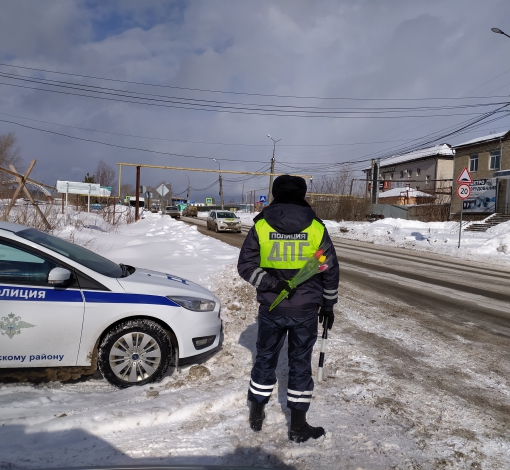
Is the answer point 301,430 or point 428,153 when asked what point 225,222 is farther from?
point 428,153

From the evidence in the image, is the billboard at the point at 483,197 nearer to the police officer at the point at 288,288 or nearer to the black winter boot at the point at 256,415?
Result: the police officer at the point at 288,288

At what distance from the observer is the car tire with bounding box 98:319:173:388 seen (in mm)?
3674

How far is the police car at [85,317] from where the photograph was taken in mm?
3482

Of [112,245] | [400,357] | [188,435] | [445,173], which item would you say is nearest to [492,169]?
[445,173]

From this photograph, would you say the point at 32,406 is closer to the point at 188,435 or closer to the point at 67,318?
the point at 67,318

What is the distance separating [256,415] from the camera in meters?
3.00

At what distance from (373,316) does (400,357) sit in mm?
1850

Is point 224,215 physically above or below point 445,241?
above

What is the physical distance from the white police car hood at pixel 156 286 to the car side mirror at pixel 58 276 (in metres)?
0.49

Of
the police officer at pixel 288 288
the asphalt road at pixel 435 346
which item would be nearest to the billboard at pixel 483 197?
the asphalt road at pixel 435 346

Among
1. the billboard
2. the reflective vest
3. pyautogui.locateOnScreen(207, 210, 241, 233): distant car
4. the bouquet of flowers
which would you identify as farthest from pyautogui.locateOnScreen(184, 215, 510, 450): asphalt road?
the billboard

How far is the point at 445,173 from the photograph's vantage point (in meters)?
56.3

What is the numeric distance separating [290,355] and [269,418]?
23.2 inches

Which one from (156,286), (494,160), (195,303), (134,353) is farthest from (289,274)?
(494,160)
